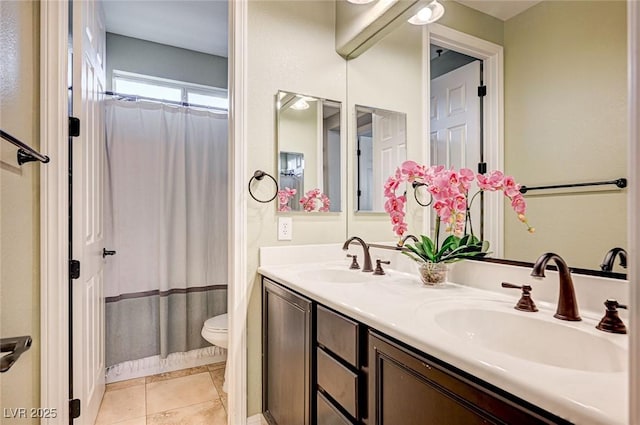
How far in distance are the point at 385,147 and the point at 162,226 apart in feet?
5.53

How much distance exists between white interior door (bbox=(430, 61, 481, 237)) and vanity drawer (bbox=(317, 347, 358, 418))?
27.5 inches

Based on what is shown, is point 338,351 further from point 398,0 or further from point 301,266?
point 398,0

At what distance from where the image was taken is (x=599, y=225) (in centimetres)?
90

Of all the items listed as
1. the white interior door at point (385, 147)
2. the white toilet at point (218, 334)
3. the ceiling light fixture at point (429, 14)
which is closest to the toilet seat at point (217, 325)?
the white toilet at point (218, 334)

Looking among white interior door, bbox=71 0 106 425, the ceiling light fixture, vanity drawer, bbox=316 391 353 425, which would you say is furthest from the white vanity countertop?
the ceiling light fixture

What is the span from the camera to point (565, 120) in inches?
39.4

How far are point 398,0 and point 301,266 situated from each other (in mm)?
1365

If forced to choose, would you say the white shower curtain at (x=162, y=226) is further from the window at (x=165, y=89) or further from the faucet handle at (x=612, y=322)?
the faucet handle at (x=612, y=322)

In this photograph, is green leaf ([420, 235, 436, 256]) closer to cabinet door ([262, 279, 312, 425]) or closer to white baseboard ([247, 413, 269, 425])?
cabinet door ([262, 279, 312, 425])

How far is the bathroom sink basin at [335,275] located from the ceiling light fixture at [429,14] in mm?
1219

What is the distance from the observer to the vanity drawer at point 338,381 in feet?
3.12

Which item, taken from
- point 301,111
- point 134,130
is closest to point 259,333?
point 301,111

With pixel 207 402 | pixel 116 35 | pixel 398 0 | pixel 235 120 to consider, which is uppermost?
pixel 116 35

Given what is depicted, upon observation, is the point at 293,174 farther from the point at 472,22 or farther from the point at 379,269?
the point at 472,22
